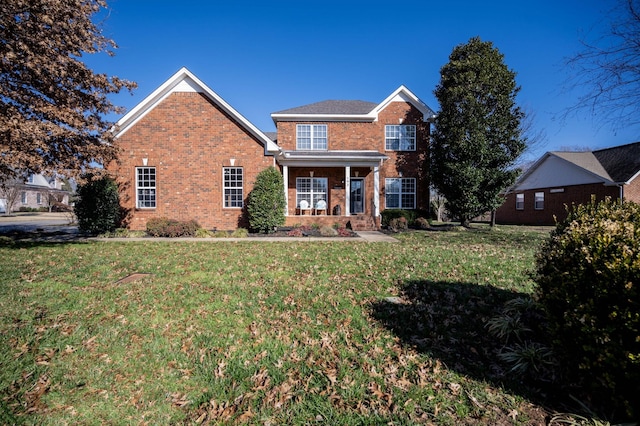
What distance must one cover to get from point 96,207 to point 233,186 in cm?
593

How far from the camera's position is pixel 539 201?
26.0 meters

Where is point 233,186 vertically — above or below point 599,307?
above

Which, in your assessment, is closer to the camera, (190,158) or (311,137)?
(190,158)

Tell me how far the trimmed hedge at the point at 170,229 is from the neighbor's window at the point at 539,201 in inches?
1083

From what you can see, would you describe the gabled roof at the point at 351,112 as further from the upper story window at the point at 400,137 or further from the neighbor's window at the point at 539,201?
the neighbor's window at the point at 539,201

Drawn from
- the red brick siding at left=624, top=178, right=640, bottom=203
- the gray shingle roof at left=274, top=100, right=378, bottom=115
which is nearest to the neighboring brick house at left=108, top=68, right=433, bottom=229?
the gray shingle roof at left=274, top=100, right=378, bottom=115

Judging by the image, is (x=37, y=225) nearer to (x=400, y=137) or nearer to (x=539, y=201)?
(x=400, y=137)

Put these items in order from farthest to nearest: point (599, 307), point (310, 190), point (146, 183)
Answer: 1. point (310, 190)
2. point (146, 183)
3. point (599, 307)

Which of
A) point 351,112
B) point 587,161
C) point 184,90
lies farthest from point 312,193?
point 587,161

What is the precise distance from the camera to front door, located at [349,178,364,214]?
19578 millimetres

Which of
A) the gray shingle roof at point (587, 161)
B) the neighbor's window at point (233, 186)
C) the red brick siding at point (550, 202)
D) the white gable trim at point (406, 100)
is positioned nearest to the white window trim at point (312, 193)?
the neighbor's window at point (233, 186)

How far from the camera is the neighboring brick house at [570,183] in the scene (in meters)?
20.6

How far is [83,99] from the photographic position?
406 inches

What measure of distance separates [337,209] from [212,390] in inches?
643
